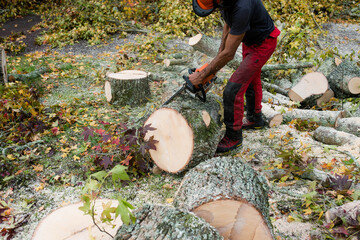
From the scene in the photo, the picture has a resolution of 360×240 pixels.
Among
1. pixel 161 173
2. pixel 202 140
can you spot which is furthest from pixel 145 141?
pixel 202 140

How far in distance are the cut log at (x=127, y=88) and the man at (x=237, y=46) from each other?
61.7 inches

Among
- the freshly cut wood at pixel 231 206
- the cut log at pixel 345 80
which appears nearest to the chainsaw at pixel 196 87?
the freshly cut wood at pixel 231 206

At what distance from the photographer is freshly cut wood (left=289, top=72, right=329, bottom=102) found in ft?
12.8

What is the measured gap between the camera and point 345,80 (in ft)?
12.7

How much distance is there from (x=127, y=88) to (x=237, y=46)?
79.3 inches

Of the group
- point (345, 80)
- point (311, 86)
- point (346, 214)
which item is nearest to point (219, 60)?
point (346, 214)

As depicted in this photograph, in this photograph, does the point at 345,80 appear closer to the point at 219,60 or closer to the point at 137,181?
the point at 219,60

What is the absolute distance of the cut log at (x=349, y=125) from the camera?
3.09m

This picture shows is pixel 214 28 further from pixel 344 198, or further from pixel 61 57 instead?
pixel 344 198

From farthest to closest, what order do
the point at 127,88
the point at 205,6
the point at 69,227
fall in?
the point at 127,88
the point at 205,6
the point at 69,227

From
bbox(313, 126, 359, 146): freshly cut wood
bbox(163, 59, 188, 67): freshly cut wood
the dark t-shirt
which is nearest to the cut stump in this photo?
bbox(313, 126, 359, 146): freshly cut wood

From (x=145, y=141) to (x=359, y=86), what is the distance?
348 cm

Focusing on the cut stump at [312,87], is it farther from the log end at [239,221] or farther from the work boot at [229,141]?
the log end at [239,221]

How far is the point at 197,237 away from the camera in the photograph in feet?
3.92
